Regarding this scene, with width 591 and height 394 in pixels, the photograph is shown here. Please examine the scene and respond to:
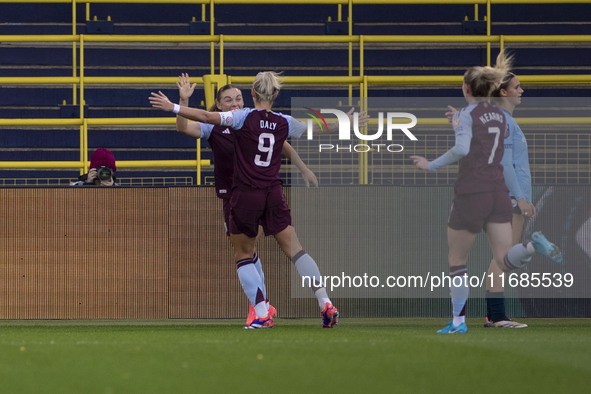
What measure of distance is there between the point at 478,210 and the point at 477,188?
0.12 meters

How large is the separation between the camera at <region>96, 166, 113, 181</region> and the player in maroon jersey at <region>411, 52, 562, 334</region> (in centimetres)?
293

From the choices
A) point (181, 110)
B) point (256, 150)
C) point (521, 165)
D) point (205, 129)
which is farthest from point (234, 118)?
point (521, 165)

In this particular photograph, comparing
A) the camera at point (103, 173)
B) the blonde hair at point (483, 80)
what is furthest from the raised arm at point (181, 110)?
the camera at point (103, 173)

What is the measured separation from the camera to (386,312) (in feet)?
22.0

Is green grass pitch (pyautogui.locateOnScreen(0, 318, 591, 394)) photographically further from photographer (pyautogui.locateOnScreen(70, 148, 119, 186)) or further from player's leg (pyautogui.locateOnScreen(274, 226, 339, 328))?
photographer (pyautogui.locateOnScreen(70, 148, 119, 186))

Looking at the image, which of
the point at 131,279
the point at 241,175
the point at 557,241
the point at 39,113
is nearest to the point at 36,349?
the point at 241,175

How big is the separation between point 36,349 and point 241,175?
1901 mm

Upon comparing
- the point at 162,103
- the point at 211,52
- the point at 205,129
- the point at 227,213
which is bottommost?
the point at 227,213

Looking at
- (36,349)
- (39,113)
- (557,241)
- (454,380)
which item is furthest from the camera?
(39,113)

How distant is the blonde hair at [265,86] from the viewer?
553 cm

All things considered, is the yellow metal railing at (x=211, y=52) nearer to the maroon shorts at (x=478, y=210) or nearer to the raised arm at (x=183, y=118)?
the raised arm at (x=183, y=118)

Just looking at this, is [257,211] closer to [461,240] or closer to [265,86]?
[265,86]

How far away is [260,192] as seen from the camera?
5473mm

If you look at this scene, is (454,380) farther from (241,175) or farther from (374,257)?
(374,257)
